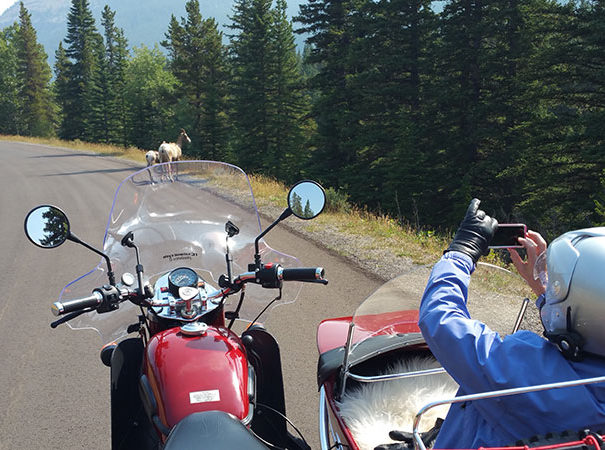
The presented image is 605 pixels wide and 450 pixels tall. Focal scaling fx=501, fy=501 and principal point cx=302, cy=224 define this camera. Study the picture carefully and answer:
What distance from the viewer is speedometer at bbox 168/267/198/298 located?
8.68ft

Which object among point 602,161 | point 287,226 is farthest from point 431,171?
point 287,226

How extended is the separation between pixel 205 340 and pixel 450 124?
26.0 m

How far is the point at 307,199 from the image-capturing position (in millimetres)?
3113

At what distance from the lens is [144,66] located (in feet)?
201

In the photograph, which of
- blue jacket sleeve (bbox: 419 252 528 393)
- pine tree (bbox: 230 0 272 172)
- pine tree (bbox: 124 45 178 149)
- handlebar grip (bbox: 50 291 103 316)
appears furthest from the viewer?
pine tree (bbox: 124 45 178 149)

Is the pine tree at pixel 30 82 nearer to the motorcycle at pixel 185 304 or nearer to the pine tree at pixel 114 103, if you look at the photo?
the pine tree at pixel 114 103

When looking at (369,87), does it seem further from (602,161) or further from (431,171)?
(602,161)

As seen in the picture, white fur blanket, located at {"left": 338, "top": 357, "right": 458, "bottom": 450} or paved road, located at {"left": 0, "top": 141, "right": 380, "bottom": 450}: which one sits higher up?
white fur blanket, located at {"left": 338, "top": 357, "right": 458, "bottom": 450}

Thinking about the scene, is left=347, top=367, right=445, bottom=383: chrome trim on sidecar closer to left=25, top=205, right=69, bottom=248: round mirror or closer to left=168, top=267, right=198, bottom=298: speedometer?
left=168, top=267, right=198, bottom=298: speedometer

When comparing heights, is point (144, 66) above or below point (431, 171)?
above

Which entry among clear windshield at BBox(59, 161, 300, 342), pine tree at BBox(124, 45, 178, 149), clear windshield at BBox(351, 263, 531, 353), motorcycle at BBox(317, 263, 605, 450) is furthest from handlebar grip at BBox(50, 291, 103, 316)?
pine tree at BBox(124, 45, 178, 149)

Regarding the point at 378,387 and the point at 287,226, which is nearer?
the point at 378,387

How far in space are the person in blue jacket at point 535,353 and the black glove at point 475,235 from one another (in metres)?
0.13

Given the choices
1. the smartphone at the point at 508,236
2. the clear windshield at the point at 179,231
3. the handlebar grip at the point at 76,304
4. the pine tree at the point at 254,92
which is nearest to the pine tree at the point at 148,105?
the pine tree at the point at 254,92
